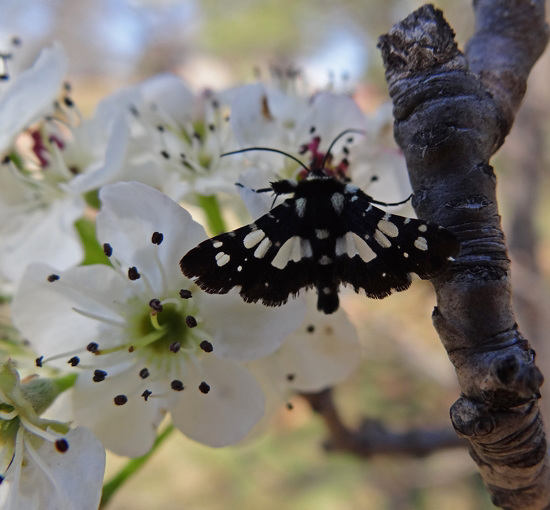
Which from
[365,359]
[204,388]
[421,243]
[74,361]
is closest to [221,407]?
[204,388]

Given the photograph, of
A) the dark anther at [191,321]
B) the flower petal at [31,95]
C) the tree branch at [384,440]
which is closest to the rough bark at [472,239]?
the dark anther at [191,321]

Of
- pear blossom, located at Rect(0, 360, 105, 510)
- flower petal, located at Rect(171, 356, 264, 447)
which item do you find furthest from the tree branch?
pear blossom, located at Rect(0, 360, 105, 510)

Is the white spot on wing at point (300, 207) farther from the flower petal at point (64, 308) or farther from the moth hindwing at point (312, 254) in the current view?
the flower petal at point (64, 308)

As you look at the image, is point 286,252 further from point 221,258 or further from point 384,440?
point 384,440

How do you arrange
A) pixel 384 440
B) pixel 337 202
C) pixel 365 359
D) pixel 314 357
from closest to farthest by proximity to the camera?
pixel 337 202 → pixel 314 357 → pixel 384 440 → pixel 365 359

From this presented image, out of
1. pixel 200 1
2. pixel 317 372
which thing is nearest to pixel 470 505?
pixel 317 372

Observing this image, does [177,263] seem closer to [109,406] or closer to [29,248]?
[109,406]
